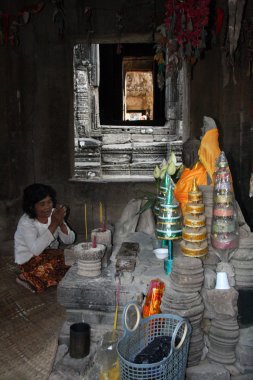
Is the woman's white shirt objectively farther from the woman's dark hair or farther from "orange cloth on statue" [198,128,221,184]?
"orange cloth on statue" [198,128,221,184]

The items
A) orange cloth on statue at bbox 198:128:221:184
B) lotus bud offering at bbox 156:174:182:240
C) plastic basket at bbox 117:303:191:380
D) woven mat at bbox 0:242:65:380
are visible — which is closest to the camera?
plastic basket at bbox 117:303:191:380

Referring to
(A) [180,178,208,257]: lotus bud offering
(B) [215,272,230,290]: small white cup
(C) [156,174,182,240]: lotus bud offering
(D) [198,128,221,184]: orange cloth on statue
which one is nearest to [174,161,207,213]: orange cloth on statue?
(D) [198,128,221,184]: orange cloth on statue

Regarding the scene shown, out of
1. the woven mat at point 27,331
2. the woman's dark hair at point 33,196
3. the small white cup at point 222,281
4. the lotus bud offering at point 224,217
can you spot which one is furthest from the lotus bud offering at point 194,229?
the woman's dark hair at point 33,196

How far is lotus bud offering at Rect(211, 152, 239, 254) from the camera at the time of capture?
10.9 ft

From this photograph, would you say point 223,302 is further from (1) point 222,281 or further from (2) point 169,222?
(2) point 169,222

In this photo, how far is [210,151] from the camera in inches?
150

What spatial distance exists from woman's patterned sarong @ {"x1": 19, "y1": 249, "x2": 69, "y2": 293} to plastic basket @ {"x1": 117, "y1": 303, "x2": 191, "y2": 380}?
2.10 metres

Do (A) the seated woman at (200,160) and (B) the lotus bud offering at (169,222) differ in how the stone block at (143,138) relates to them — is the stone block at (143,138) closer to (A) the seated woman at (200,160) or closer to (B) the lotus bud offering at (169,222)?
(A) the seated woman at (200,160)

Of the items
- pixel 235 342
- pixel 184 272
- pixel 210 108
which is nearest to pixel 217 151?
pixel 184 272

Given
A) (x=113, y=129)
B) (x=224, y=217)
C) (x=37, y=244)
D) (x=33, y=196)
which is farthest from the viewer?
(x=113, y=129)

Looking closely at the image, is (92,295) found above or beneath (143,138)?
beneath

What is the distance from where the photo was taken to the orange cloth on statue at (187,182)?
3.91 meters

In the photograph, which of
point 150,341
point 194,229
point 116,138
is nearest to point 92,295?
point 150,341

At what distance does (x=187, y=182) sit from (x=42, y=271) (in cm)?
208
